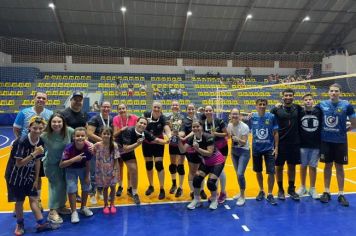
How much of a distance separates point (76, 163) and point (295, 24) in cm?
2387

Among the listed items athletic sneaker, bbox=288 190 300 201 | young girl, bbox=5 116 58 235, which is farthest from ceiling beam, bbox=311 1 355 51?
young girl, bbox=5 116 58 235

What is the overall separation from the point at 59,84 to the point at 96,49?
4.51 meters

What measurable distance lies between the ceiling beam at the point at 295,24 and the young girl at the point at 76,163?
22.7m

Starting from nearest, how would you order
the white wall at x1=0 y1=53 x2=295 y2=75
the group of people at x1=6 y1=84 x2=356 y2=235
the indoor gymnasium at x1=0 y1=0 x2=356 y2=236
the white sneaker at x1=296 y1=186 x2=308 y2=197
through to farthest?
1. the indoor gymnasium at x1=0 y1=0 x2=356 y2=236
2. the group of people at x1=6 y1=84 x2=356 y2=235
3. the white sneaker at x1=296 y1=186 x2=308 y2=197
4. the white wall at x1=0 y1=53 x2=295 y2=75

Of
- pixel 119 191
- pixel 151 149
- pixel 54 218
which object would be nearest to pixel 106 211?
pixel 54 218

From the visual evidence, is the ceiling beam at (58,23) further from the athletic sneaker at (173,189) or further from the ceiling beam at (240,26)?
the athletic sneaker at (173,189)

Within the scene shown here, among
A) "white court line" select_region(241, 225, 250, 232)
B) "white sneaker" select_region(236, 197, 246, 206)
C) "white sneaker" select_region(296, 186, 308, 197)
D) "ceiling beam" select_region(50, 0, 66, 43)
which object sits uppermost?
"ceiling beam" select_region(50, 0, 66, 43)

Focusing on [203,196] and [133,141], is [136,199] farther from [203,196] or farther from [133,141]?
[203,196]

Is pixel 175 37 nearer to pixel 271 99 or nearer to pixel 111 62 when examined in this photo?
pixel 111 62

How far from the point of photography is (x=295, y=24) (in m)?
23.6

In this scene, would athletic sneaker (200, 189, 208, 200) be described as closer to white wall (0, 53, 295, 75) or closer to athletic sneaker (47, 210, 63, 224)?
athletic sneaker (47, 210, 63, 224)

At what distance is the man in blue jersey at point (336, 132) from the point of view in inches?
204

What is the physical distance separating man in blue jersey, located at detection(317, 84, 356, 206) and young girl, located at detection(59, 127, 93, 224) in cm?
431

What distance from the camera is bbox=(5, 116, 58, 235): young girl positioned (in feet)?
13.0
